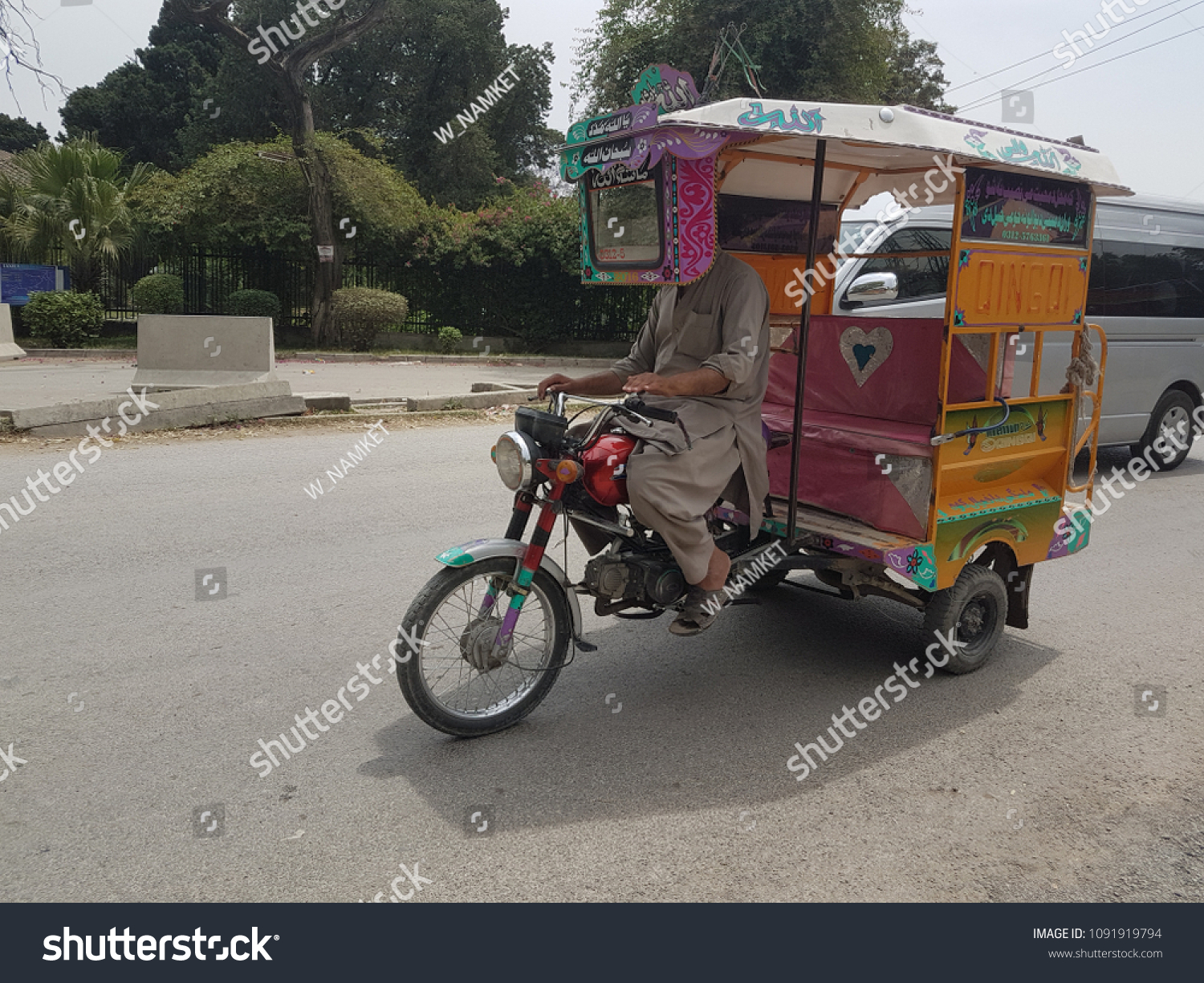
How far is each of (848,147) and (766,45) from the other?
19.8m

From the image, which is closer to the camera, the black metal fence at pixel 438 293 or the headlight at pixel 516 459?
the headlight at pixel 516 459

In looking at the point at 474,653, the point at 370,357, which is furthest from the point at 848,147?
the point at 370,357

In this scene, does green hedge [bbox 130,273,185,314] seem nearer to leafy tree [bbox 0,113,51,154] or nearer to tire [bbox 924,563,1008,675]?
tire [bbox 924,563,1008,675]

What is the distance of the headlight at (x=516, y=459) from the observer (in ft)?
12.1

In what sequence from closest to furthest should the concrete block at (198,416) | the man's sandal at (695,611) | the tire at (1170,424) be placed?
the man's sandal at (695,611) < the concrete block at (198,416) < the tire at (1170,424)

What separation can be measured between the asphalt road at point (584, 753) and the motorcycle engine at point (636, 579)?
47 cm

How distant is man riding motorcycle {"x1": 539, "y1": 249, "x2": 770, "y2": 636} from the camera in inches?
151

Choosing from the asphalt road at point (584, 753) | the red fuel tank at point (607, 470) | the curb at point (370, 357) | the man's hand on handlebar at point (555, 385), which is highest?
the man's hand on handlebar at point (555, 385)

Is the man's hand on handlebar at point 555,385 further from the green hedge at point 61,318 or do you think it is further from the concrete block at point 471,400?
the green hedge at point 61,318

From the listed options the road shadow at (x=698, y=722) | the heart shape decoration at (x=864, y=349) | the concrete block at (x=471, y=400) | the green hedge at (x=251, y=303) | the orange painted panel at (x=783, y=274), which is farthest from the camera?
the green hedge at (x=251, y=303)

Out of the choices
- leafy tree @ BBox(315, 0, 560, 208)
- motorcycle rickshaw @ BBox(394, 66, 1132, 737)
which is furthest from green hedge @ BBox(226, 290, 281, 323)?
motorcycle rickshaw @ BBox(394, 66, 1132, 737)

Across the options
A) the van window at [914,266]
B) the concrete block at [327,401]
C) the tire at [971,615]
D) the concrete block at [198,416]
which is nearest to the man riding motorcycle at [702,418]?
the tire at [971,615]

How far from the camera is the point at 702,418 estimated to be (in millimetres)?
4023

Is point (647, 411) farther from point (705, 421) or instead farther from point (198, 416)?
point (198, 416)
